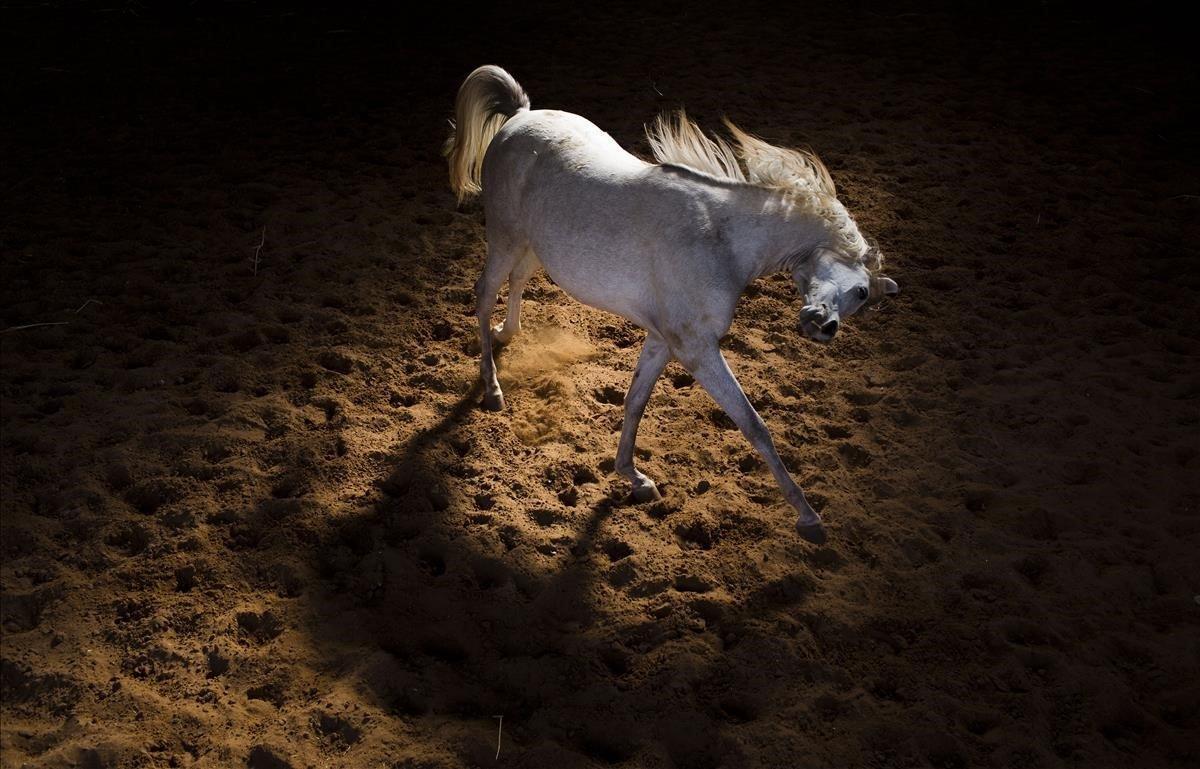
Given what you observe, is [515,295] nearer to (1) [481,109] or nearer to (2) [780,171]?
(1) [481,109]

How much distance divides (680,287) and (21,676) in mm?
2573

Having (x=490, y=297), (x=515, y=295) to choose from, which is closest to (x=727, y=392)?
(x=490, y=297)

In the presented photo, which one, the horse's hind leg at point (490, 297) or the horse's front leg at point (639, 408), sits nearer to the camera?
the horse's front leg at point (639, 408)

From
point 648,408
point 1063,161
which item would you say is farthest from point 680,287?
point 1063,161

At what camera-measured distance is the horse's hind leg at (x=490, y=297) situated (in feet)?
13.0

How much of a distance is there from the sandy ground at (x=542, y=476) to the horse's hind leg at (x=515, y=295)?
171 mm

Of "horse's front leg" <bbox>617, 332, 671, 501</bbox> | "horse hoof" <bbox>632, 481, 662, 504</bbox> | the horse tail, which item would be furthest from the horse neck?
the horse tail

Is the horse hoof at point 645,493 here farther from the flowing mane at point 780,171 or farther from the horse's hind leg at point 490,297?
the flowing mane at point 780,171

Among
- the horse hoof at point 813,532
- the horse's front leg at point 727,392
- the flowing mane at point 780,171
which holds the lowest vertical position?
the horse hoof at point 813,532

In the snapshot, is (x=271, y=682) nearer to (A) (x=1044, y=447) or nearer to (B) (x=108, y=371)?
(B) (x=108, y=371)

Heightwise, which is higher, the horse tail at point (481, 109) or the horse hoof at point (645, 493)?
the horse tail at point (481, 109)

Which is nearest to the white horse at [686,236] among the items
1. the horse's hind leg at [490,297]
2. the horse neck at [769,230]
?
the horse neck at [769,230]

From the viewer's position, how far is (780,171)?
3230 millimetres

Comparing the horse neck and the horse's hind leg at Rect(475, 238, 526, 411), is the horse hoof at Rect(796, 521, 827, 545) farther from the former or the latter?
the horse's hind leg at Rect(475, 238, 526, 411)
